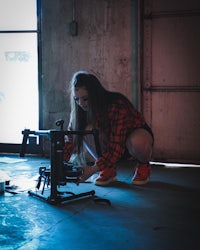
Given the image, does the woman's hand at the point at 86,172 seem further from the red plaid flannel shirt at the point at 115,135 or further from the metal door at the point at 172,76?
the metal door at the point at 172,76

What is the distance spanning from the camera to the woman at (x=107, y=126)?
3.17 meters

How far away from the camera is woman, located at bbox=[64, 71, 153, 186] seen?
10.4ft

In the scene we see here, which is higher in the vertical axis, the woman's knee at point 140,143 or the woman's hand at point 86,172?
the woman's knee at point 140,143

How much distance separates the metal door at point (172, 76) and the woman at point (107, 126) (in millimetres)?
1141

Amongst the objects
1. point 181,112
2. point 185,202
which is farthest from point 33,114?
point 185,202

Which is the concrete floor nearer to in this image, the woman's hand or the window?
the woman's hand

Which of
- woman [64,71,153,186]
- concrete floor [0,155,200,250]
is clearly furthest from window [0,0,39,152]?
woman [64,71,153,186]

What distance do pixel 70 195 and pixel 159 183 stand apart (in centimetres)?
83

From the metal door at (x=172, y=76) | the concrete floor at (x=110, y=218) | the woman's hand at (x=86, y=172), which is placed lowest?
the concrete floor at (x=110, y=218)

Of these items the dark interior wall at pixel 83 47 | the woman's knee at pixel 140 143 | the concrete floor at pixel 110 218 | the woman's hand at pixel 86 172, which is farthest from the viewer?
the dark interior wall at pixel 83 47

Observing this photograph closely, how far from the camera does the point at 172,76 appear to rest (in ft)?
15.0

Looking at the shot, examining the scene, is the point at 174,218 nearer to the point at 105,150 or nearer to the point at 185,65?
the point at 105,150

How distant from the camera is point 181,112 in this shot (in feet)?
15.0

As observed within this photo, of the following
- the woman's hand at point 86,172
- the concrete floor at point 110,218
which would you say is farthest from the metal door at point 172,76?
the woman's hand at point 86,172
